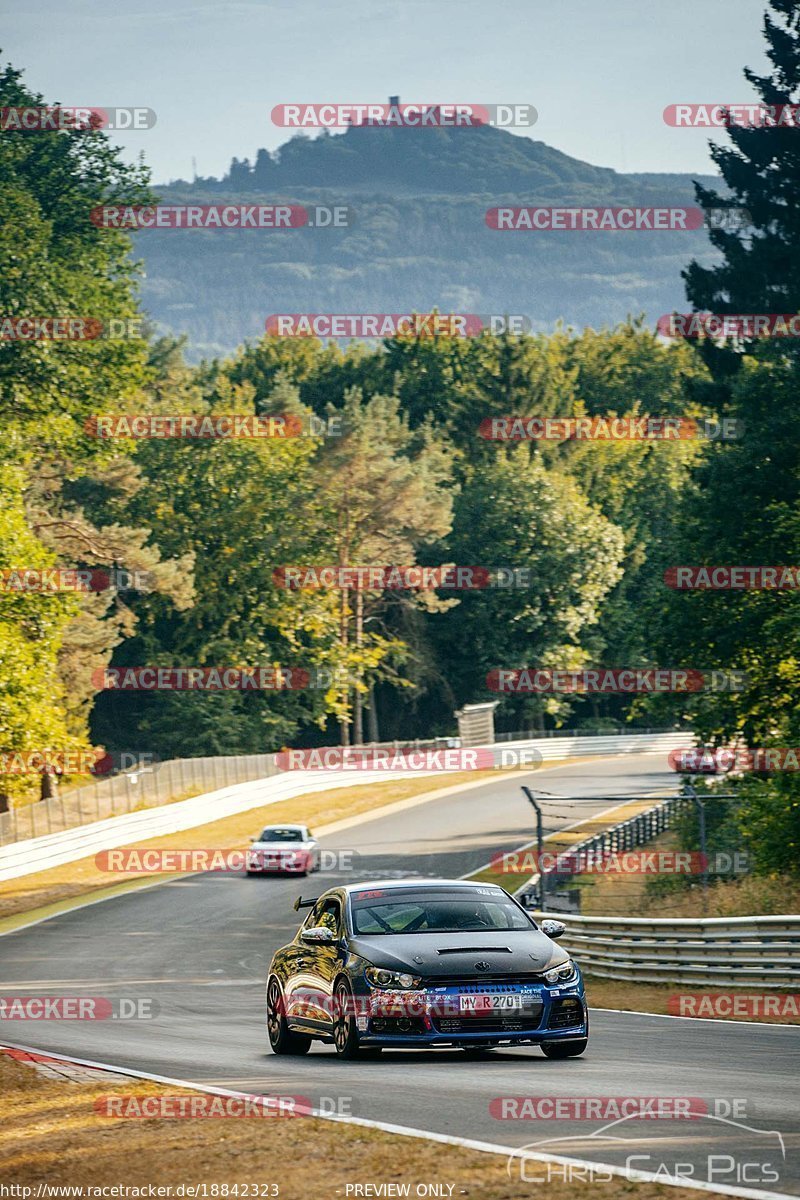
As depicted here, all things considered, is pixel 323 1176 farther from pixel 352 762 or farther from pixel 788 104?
pixel 352 762

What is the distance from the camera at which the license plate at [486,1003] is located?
12.2 m

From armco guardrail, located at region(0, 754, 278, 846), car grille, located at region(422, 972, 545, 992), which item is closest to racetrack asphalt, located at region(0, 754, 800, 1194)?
car grille, located at region(422, 972, 545, 992)

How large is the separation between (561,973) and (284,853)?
31.1 metres

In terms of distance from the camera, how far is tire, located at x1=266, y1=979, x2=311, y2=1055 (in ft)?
47.0

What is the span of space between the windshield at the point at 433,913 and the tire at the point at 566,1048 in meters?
0.99

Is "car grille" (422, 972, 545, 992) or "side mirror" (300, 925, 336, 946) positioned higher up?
"side mirror" (300, 925, 336, 946)

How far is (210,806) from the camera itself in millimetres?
55656

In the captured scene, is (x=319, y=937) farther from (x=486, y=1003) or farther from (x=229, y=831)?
(x=229, y=831)

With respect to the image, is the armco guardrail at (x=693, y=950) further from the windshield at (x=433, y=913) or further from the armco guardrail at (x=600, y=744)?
the armco guardrail at (x=600, y=744)

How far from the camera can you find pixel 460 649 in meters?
88.1

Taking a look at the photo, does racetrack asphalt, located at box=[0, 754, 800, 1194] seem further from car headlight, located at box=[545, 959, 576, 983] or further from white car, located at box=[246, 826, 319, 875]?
white car, located at box=[246, 826, 319, 875]

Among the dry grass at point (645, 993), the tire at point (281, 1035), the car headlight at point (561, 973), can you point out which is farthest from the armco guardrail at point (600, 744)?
the car headlight at point (561, 973)

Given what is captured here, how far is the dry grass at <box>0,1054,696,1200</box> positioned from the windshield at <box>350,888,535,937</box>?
11.2 feet

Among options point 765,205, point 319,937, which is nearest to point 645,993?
point 319,937
